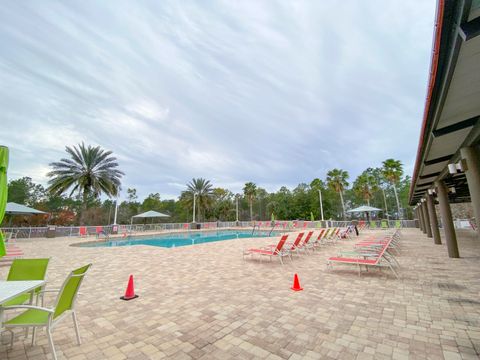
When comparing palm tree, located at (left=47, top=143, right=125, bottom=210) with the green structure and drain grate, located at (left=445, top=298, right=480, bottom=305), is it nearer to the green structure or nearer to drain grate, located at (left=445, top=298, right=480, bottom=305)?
the green structure

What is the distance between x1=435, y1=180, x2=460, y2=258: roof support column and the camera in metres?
7.52

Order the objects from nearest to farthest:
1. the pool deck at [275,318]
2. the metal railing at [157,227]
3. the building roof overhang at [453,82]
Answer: the building roof overhang at [453,82], the pool deck at [275,318], the metal railing at [157,227]

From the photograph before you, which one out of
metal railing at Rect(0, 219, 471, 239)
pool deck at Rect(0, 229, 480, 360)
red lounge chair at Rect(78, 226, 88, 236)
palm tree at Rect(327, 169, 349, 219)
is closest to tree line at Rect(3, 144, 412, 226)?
palm tree at Rect(327, 169, 349, 219)

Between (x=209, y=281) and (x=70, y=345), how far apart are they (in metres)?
3.15

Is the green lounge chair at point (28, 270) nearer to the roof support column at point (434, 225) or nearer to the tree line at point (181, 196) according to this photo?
the roof support column at point (434, 225)

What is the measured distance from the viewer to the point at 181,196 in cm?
4212

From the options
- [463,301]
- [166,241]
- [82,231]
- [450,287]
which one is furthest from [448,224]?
[82,231]

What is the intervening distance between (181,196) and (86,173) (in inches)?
815

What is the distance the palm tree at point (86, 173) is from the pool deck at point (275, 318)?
19559 millimetres

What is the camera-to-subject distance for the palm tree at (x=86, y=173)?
21558mm

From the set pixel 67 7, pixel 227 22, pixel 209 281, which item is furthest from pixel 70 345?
pixel 227 22

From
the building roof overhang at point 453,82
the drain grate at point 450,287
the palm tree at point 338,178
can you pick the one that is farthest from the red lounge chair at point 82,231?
the palm tree at point 338,178

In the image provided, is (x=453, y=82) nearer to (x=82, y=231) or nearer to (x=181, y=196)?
(x=82, y=231)

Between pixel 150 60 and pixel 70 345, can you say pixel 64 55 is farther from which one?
pixel 70 345
